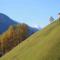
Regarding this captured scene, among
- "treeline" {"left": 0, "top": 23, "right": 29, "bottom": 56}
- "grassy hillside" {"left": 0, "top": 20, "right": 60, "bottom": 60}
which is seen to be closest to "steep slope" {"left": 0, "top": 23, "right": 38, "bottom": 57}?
"treeline" {"left": 0, "top": 23, "right": 29, "bottom": 56}

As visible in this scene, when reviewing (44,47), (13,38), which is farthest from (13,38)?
(44,47)

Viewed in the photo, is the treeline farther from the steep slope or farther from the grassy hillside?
the grassy hillside

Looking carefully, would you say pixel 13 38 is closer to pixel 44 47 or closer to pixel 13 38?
pixel 13 38

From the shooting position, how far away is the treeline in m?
101

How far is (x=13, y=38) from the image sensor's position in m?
106

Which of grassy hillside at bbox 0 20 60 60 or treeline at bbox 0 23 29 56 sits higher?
grassy hillside at bbox 0 20 60 60

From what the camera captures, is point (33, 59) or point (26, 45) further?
point (26, 45)

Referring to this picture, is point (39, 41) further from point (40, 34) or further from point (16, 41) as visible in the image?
point (16, 41)

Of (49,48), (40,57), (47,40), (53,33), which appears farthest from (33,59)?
(53,33)

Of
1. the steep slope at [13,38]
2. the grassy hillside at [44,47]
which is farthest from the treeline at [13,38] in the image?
the grassy hillside at [44,47]

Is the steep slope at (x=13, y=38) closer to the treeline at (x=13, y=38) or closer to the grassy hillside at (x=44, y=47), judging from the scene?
the treeline at (x=13, y=38)

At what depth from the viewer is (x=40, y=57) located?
47188 millimetres

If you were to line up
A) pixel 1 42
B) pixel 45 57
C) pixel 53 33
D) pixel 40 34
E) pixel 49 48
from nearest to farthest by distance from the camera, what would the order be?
pixel 45 57
pixel 49 48
pixel 53 33
pixel 40 34
pixel 1 42

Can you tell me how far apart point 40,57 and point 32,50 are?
7466 millimetres
